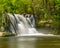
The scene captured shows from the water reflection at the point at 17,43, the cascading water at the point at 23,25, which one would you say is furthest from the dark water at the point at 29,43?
the cascading water at the point at 23,25

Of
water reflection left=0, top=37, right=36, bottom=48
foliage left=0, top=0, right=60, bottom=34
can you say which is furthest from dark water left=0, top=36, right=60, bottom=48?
foliage left=0, top=0, right=60, bottom=34

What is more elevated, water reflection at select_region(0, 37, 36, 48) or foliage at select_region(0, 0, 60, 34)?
water reflection at select_region(0, 37, 36, 48)

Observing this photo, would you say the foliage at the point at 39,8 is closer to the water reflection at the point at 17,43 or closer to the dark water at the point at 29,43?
the dark water at the point at 29,43

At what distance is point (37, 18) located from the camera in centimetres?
4719

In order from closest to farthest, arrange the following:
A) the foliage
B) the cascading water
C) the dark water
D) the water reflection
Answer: the dark water
the water reflection
the cascading water
the foliage

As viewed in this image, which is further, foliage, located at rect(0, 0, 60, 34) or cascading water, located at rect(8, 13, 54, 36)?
foliage, located at rect(0, 0, 60, 34)

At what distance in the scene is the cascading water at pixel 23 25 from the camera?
1673 inches

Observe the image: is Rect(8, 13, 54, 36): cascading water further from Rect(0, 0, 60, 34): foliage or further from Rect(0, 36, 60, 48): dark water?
Rect(0, 36, 60, 48): dark water

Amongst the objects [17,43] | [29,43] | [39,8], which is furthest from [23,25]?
[29,43]

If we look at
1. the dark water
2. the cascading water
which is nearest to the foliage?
the cascading water

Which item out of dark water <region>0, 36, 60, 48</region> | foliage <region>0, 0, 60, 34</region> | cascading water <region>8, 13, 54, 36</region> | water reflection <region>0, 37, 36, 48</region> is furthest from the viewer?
foliage <region>0, 0, 60, 34</region>

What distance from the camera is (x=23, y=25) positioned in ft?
145

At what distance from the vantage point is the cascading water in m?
42.5

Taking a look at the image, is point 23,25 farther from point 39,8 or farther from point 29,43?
point 29,43
